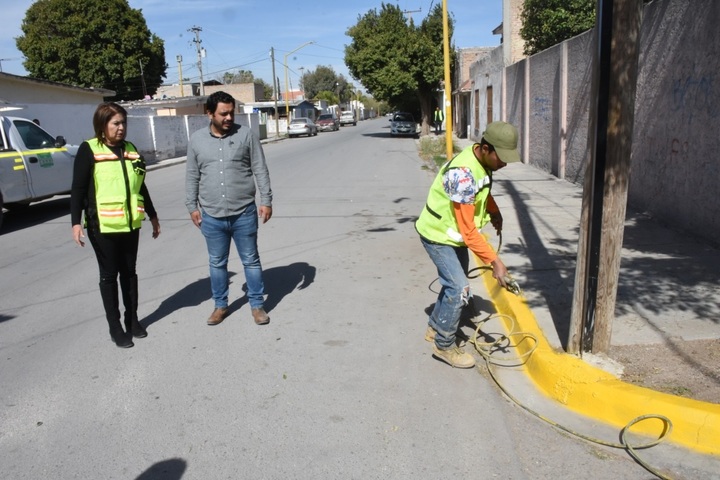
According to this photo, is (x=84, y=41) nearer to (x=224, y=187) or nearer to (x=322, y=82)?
(x=224, y=187)

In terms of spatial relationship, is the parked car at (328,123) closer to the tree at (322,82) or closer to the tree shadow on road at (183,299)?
the tree shadow on road at (183,299)

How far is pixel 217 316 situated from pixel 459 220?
2402 millimetres

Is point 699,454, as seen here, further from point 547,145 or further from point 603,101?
point 547,145

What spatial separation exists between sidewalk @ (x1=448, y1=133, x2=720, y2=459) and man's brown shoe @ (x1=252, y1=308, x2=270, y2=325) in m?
1.98

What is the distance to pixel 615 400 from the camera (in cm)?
357

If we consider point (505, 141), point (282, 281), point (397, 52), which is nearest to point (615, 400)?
point (505, 141)

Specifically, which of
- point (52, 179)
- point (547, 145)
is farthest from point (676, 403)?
point (547, 145)

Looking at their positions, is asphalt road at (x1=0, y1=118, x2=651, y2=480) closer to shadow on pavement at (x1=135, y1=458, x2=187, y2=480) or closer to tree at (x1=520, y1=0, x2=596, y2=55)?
shadow on pavement at (x1=135, y1=458, x2=187, y2=480)

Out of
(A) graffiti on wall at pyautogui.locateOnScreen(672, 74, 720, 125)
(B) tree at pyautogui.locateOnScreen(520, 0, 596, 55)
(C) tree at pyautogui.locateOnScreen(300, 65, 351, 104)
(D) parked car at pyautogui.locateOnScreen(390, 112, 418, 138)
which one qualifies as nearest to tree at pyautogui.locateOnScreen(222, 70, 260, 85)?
(C) tree at pyautogui.locateOnScreen(300, 65, 351, 104)

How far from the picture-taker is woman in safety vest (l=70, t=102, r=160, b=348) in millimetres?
4551

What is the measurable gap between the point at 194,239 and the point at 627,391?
663 cm

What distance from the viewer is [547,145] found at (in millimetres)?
15227

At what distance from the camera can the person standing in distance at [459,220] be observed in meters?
3.75

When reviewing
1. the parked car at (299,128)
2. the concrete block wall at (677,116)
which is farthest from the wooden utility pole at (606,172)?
the parked car at (299,128)
